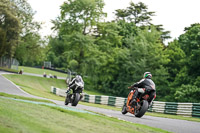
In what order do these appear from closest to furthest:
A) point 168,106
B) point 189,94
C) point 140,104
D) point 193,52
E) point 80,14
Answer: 1. point 140,104
2. point 168,106
3. point 189,94
4. point 193,52
5. point 80,14

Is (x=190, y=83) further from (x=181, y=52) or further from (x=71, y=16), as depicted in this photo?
(x=71, y=16)

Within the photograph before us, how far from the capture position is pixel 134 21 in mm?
83312

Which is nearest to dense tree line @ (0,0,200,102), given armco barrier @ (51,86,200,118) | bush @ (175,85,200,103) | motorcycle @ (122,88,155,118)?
bush @ (175,85,200,103)

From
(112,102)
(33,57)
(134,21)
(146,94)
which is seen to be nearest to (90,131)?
(146,94)

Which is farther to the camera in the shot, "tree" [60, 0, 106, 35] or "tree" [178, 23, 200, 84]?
"tree" [60, 0, 106, 35]

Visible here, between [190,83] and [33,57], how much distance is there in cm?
3128

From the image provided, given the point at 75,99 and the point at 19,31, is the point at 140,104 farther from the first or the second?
the point at 19,31

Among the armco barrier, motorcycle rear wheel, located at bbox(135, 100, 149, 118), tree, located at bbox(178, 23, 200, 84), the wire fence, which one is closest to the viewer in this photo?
motorcycle rear wheel, located at bbox(135, 100, 149, 118)

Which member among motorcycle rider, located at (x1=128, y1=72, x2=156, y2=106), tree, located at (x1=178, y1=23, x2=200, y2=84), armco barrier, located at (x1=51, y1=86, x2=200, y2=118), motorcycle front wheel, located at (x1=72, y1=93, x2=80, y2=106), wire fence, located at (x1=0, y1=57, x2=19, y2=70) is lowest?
armco barrier, located at (x1=51, y1=86, x2=200, y2=118)

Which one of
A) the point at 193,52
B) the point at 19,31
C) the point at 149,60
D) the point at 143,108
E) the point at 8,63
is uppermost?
the point at 19,31

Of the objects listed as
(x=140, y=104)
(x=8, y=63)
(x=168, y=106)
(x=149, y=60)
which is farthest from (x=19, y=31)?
(x=140, y=104)

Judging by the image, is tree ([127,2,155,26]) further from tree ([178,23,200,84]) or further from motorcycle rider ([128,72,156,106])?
motorcycle rider ([128,72,156,106])

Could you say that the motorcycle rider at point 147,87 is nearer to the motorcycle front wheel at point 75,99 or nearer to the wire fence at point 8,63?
the motorcycle front wheel at point 75,99

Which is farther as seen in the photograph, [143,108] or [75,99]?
[75,99]
